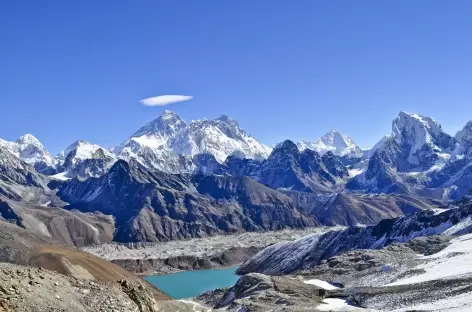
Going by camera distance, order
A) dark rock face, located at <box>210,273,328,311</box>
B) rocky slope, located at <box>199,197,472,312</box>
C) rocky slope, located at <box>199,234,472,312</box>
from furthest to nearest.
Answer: dark rock face, located at <box>210,273,328,311</box> → rocky slope, located at <box>199,197,472,312</box> → rocky slope, located at <box>199,234,472,312</box>

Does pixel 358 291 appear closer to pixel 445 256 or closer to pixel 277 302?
pixel 277 302

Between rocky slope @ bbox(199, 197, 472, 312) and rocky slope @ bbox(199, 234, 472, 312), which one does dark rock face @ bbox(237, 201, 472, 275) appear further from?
rocky slope @ bbox(199, 234, 472, 312)

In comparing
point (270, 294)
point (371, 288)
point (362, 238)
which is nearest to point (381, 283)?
point (371, 288)

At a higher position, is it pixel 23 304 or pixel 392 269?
pixel 23 304

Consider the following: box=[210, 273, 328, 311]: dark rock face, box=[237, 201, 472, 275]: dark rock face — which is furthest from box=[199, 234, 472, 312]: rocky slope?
box=[237, 201, 472, 275]: dark rock face

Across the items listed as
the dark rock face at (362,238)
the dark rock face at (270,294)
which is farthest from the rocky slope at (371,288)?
the dark rock face at (362,238)

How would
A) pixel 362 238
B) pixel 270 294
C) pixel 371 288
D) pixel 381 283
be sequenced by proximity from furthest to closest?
pixel 362 238 → pixel 381 283 → pixel 270 294 → pixel 371 288

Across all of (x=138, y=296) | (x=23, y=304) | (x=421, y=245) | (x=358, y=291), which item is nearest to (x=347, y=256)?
(x=421, y=245)

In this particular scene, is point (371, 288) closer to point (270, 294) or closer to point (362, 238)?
point (270, 294)

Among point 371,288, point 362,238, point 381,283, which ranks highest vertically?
point 362,238

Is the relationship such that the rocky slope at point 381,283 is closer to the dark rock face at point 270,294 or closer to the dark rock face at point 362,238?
the dark rock face at point 270,294

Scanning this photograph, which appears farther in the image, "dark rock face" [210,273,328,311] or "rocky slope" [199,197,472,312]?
"dark rock face" [210,273,328,311]
